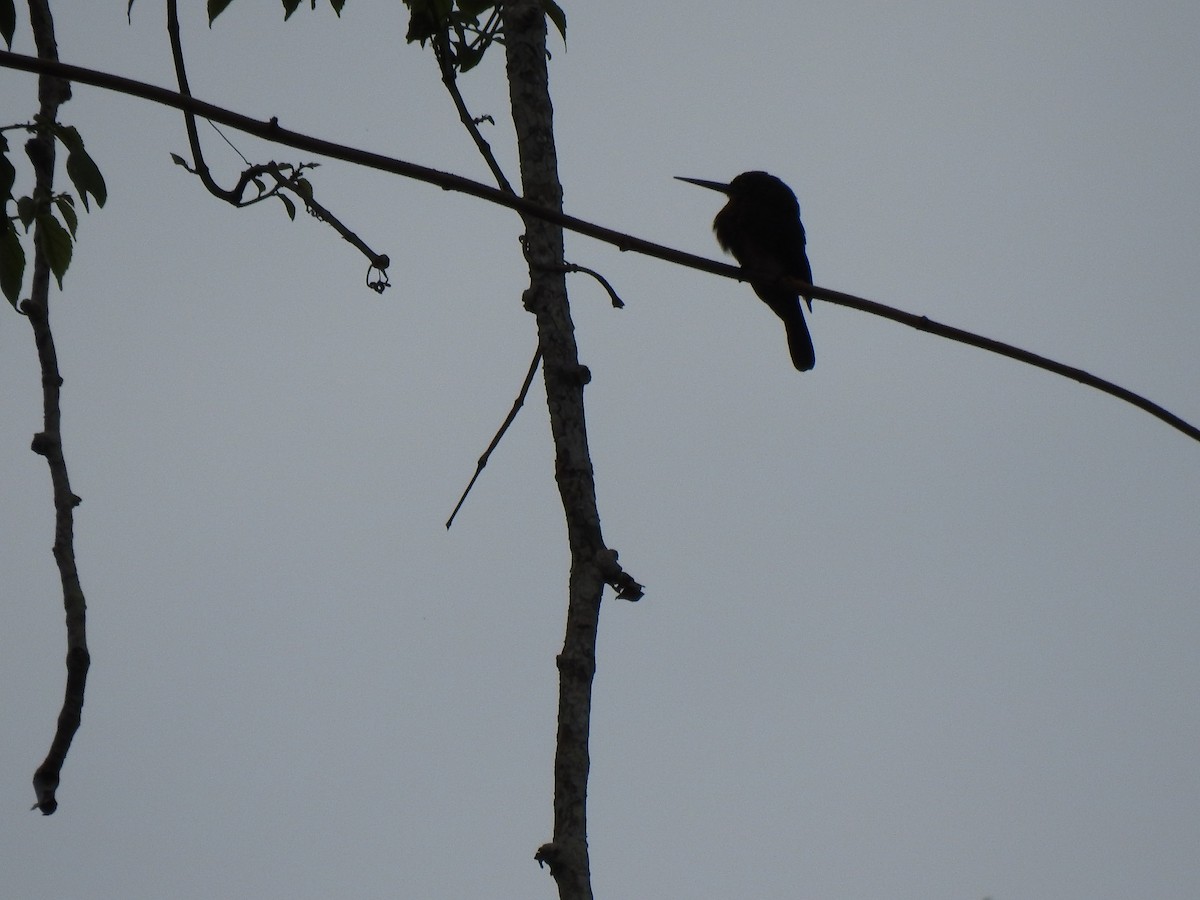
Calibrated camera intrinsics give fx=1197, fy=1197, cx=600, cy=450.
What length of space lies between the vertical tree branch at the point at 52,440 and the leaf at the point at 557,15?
1.38 meters

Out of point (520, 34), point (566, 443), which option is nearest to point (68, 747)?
point (566, 443)

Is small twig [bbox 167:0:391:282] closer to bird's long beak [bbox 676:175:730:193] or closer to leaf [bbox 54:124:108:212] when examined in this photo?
leaf [bbox 54:124:108:212]

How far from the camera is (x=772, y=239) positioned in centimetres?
575

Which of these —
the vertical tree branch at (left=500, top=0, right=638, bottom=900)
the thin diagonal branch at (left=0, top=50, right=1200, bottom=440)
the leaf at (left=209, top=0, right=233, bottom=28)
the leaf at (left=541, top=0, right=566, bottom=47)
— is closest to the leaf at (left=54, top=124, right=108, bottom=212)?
the leaf at (left=209, top=0, right=233, bottom=28)

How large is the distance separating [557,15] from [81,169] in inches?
60.1

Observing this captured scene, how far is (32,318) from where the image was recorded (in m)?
2.30

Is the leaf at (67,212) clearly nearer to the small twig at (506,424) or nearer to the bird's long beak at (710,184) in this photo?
the small twig at (506,424)

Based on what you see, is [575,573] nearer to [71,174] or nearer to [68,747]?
[68,747]

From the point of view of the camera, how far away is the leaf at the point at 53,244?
2469mm

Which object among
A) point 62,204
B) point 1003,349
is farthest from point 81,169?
point 1003,349

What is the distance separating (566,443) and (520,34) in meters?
1.05

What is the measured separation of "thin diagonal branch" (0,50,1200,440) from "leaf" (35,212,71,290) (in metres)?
1.27

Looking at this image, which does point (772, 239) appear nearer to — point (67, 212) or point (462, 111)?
point (462, 111)

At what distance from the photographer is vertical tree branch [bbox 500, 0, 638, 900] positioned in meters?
1.88
